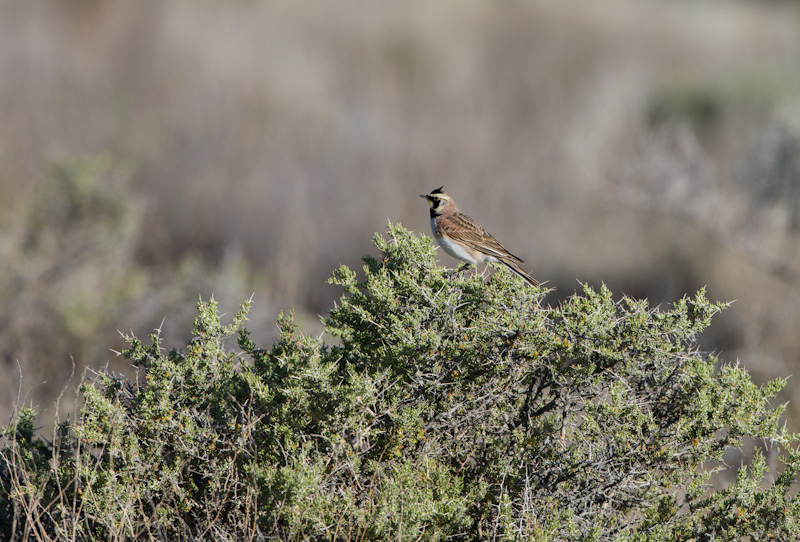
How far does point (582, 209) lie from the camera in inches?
634

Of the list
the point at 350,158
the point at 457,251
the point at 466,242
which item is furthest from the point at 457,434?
the point at 350,158

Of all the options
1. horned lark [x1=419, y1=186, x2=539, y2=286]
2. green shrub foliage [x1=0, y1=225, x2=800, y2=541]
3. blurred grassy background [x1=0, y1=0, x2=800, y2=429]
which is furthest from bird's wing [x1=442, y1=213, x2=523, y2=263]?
blurred grassy background [x1=0, y1=0, x2=800, y2=429]

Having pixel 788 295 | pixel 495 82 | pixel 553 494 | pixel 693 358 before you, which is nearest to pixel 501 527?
pixel 553 494

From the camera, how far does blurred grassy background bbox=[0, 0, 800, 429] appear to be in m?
10.0

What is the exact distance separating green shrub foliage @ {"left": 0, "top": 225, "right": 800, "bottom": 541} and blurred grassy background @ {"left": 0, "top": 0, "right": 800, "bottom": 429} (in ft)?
12.8

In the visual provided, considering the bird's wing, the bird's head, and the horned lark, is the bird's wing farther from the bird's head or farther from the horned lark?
the bird's head

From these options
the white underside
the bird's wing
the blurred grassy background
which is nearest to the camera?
the white underside

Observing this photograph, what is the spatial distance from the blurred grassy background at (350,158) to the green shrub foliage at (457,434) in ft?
12.8

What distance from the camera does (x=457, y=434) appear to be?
380cm

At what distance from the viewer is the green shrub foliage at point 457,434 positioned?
357 centimetres

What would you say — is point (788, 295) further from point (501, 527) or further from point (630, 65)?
point (630, 65)

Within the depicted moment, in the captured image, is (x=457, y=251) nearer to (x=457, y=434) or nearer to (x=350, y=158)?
(x=457, y=434)

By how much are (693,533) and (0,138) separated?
39.1ft

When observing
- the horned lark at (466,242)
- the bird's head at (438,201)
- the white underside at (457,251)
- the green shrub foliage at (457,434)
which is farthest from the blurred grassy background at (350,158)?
the green shrub foliage at (457,434)
